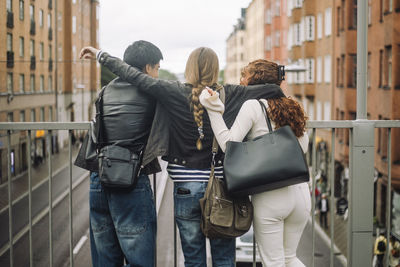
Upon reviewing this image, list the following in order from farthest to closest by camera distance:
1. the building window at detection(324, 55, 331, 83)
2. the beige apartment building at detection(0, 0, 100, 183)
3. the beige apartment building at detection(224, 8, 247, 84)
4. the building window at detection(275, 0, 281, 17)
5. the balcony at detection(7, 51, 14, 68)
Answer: the beige apartment building at detection(224, 8, 247, 84), the building window at detection(275, 0, 281, 17), the building window at detection(324, 55, 331, 83), the balcony at detection(7, 51, 14, 68), the beige apartment building at detection(0, 0, 100, 183)

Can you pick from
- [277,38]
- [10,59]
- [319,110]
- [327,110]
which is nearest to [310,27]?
[319,110]

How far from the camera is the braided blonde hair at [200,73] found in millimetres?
2957

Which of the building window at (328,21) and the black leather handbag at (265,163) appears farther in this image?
the building window at (328,21)

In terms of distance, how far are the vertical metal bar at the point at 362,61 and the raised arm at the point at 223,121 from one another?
3.41ft

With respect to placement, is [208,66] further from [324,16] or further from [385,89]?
[324,16]

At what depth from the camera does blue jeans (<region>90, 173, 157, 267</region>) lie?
9.87ft

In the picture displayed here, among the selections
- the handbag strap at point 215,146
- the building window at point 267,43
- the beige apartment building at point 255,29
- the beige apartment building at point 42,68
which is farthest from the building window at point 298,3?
the handbag strap at point 215,146

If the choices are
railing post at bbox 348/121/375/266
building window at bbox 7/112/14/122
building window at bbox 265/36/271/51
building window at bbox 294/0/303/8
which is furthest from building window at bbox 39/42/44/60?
building window at bbox 265/36/271/51

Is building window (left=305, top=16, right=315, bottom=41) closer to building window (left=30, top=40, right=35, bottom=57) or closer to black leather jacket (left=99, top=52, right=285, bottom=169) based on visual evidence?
building window (left=30, top=40, right=35, bottom=57)

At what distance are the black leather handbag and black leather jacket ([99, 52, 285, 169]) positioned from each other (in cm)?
18

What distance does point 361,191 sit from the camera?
365cm

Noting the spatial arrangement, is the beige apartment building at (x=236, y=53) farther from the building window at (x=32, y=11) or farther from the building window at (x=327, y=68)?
the building window at (x=32, y=11)

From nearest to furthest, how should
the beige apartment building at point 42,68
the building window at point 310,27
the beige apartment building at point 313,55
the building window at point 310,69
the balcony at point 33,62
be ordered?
1. the beige apartment building at point 42,68
2. the balcony at point 33,62
3. the beige apartment building at point 313,55
4. the building window at point 310,27
5. the building window at point 310,69

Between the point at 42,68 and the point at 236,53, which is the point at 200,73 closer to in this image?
the point at 42,68
